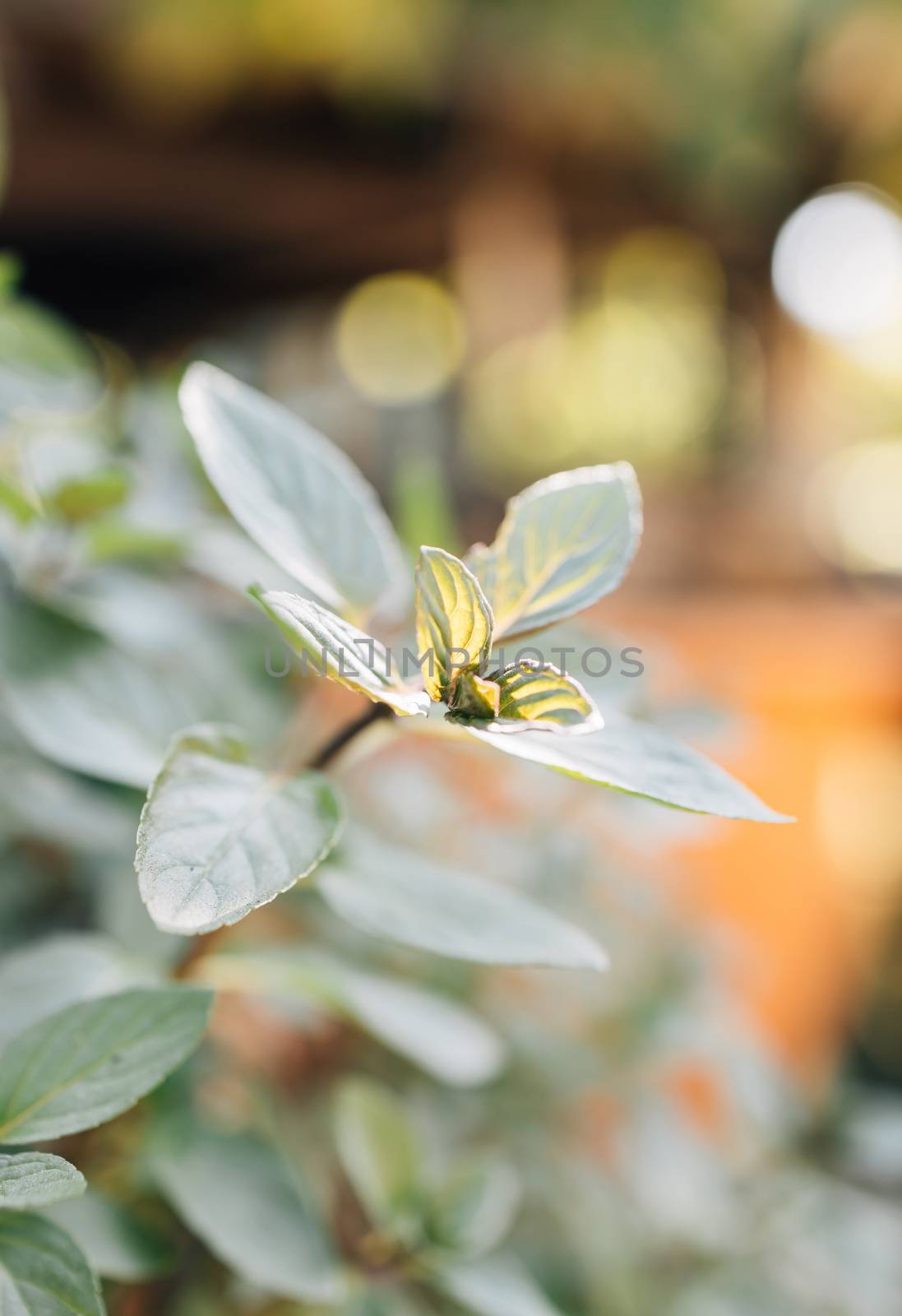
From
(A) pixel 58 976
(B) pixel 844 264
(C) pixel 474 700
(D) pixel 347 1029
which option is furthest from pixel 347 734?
(B) pixel 844 264

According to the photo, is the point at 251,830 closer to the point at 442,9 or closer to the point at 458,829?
the point at 458,829

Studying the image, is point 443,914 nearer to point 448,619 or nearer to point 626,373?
point 448,619

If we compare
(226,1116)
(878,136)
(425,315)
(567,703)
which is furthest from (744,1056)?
(425,315)

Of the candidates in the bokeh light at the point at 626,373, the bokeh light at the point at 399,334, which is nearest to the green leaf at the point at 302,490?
the bokeh light at the point at 626,373

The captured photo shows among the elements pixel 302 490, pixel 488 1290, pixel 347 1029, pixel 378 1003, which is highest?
pixel 302 490

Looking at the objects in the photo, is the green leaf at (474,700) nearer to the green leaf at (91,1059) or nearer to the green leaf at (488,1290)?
the green leaf at (91,1059)
